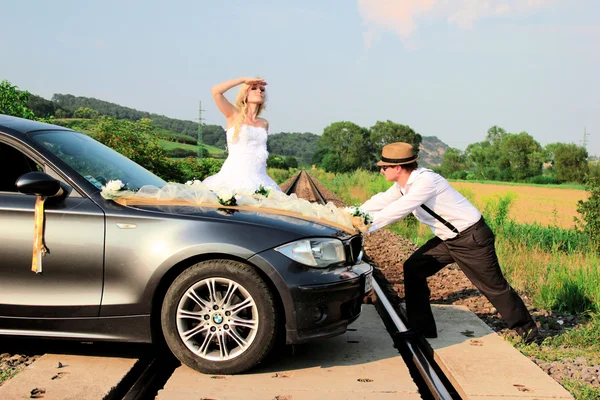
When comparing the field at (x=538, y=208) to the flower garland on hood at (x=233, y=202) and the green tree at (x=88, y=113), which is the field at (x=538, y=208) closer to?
the flower garland on hood at (x=233, y=202)

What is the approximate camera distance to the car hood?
15.1ft

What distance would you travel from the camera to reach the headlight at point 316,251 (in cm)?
454

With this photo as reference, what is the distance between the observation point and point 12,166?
199 inches

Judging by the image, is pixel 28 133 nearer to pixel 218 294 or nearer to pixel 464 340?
pixel 218 294

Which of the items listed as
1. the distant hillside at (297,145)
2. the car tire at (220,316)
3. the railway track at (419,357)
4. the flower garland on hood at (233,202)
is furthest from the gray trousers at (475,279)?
the distant hillside at (297,145)

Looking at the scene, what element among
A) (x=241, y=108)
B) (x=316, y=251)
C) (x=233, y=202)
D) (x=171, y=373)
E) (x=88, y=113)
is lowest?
(x=171, y=373)

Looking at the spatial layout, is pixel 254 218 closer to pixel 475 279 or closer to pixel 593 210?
pixel 475 279

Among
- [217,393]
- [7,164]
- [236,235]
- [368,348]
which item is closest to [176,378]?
[217,393]

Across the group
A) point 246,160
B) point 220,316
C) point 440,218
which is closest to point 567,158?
point 246,160

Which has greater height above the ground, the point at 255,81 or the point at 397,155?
the point at 255,81

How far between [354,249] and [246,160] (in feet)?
7.14

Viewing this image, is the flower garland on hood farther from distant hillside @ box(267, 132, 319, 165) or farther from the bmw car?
distant hillside @ box(267, 132, 319, 165)

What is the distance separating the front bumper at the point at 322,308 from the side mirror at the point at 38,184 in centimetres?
177

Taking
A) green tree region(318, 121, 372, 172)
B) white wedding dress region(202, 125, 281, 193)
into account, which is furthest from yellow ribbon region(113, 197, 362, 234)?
green tree region(318, 121, 372, 172)
